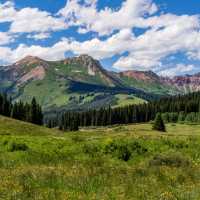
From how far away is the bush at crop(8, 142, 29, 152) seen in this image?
2997cm

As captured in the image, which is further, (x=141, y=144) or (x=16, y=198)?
(x=141, y=144)

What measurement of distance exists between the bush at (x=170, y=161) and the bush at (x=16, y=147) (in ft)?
34.2

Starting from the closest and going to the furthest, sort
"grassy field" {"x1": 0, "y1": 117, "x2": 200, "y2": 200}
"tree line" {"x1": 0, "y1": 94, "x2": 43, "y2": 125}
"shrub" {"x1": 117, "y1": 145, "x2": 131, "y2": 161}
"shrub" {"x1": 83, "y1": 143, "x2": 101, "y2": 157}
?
"grassy field" {"x1": 0, "y1": 117, "x2": 200, "y2": 200}, "shrub" {"x1": 117, "y1": 145, "x2": 131, "y2": 161}, "shrub" {"x1": 83, "y1": 143, "x2": 101, "y2": 157}, "tree line" {"x1": 0, "y1": 94, "x2": 43, "y2": 125}

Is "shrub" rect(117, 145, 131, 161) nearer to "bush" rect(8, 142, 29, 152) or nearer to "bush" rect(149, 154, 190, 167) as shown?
"bush" rect(149, 154, 190, 167)

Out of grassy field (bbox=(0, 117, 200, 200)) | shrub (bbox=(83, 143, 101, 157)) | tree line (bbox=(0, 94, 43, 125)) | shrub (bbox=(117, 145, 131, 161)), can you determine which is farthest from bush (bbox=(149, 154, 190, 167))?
tree line (bbox=(0, 94, 43, 125))

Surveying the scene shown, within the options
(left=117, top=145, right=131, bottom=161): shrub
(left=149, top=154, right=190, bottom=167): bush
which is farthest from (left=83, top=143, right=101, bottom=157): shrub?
(left=149, top=154, right=190, bottom=167): bush

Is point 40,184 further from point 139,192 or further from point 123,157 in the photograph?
point 123,157

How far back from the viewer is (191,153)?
31.3 meters

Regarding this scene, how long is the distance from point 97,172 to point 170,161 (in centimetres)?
680

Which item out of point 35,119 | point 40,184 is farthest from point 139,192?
point 35,119

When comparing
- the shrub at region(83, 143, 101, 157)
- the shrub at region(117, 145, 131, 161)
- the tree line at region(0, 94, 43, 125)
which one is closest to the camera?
the shrub at region(117, 145, 131, 161)

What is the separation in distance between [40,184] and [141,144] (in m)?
→ 16.5

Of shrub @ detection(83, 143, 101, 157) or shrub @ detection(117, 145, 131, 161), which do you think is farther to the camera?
shrub @ detection(83, 143, 101, 157)

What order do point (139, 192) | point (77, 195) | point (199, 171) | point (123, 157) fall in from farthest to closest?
point (123, 157) < point (199, 171) < point (139, 192) < point (77, 195)
